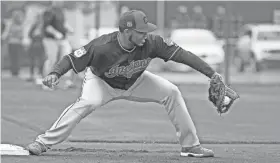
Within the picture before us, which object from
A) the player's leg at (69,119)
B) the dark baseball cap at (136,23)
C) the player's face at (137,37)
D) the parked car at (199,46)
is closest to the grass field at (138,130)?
the player's leg at (69,119)

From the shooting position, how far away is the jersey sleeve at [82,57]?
7957mm

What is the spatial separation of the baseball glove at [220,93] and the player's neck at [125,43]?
2.88ft

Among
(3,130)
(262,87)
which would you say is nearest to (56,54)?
(262,87)

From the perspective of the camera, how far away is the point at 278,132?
11.2m

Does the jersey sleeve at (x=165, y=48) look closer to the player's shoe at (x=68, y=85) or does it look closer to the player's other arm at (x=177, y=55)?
the player's other arm at (x=177, y=55)

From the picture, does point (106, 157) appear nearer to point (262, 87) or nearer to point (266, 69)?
point (262, 87)

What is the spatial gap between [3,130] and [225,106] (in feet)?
12.2

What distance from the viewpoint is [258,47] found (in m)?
30.2

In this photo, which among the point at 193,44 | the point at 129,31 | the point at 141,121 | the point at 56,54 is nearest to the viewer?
the point at 129,31

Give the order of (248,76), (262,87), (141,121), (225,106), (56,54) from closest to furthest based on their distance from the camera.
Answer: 1. (225,106)
2. (141,121)
3. (56,54)
4. (262,87)
5. (248,76)

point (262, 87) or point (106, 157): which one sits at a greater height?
point (106, 157)

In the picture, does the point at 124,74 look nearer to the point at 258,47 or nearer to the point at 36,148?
the point at 36,148

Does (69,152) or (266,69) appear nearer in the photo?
(69,152)

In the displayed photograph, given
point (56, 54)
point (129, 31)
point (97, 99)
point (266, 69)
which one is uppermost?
point (129, 31)
